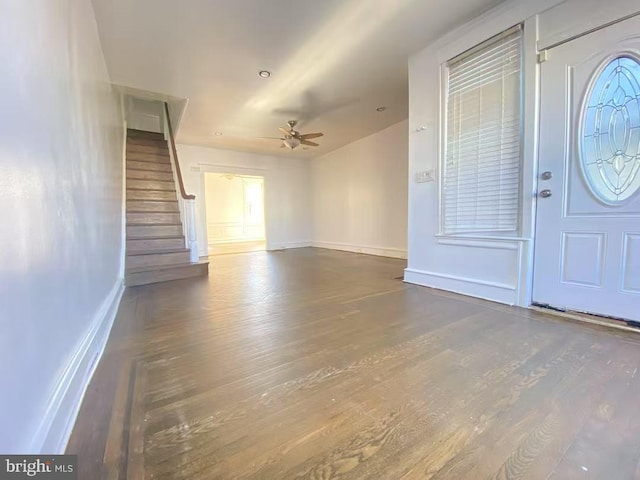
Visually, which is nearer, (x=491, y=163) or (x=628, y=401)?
(x=628, y=401)

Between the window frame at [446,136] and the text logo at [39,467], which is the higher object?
the window frame at [446,136]

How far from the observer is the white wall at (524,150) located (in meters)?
2.25

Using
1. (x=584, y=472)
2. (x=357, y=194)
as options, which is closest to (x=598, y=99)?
(x=584, y=472)

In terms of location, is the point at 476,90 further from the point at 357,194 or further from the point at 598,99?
the point at 357,194

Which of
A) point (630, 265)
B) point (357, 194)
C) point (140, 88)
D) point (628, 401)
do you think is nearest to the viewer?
point (628, 401)

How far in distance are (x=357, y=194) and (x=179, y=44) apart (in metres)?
4.48

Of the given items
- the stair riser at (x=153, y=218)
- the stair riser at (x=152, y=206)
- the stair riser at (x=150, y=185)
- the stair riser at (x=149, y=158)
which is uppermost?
the stair riser at (x=149, y=158)

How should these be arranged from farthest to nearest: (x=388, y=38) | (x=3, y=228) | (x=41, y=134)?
(x=388, y=38)
(x=41, y=134)
(x=3, y=228)

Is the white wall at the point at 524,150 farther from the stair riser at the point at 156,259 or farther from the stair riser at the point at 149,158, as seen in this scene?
the stair riser at the point at 149,158

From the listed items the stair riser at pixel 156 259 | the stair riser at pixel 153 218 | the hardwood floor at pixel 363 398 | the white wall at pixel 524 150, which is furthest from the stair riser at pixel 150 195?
the white wall at pixel 524 150

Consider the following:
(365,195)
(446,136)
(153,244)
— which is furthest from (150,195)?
(446,136)

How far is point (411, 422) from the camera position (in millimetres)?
1134

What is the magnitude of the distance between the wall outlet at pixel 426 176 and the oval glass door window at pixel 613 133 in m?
1.24

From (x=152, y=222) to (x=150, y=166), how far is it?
1572mm
